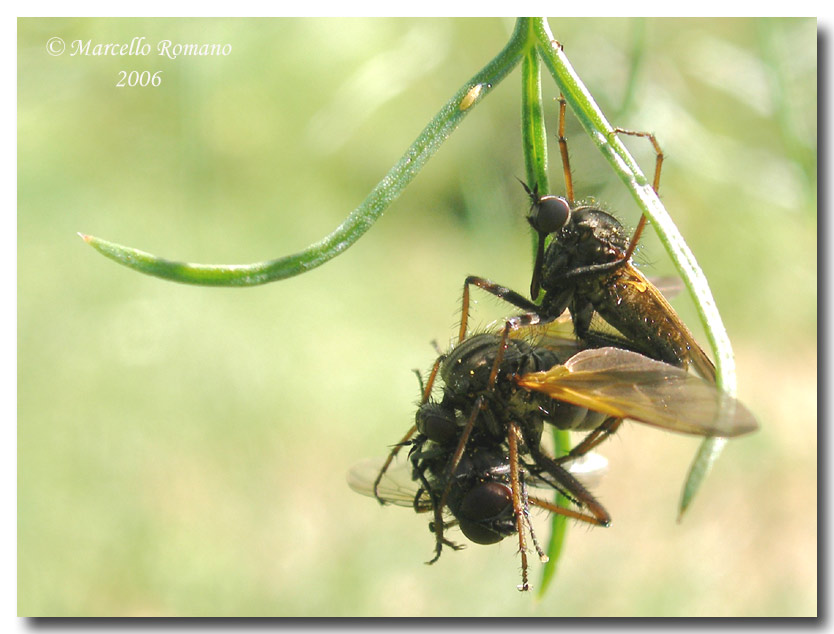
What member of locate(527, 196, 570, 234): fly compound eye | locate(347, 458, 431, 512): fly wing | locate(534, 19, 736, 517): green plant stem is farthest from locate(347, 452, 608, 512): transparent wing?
locate(534, 19, 736, 517): green plant stem

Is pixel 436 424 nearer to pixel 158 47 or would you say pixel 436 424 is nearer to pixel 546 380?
pixel 546 380

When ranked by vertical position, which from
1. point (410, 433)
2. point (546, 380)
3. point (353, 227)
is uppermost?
point (353, 227)

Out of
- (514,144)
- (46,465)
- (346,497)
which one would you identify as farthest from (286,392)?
(514,144)

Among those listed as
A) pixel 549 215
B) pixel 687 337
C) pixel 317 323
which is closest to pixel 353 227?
pixel 549 215

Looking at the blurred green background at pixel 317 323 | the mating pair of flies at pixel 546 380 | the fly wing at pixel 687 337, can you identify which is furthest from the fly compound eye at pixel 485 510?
the blurred green background at pixel 317 323

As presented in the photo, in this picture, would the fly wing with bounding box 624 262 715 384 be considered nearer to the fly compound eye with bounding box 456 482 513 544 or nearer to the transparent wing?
the transparent wing
